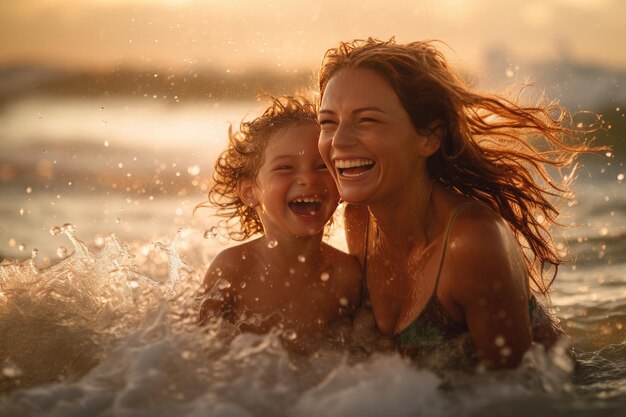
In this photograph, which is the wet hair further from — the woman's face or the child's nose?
the child's nose

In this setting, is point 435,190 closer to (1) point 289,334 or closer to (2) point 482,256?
(2) point 482,256

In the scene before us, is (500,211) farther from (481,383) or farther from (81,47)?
(81,47)

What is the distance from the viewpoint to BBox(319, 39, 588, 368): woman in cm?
385

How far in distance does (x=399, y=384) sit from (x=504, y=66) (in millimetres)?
6491

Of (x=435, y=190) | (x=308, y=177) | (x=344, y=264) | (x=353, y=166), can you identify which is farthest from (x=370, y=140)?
(x=344, y=264)

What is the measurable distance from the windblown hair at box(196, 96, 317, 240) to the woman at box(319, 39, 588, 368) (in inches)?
13.5

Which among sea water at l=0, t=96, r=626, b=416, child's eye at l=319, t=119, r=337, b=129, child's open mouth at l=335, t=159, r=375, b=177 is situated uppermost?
child's eye at l=319, t=119, r=337, b=129

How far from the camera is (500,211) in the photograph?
14.7ft

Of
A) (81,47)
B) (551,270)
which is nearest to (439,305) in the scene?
(551,270)

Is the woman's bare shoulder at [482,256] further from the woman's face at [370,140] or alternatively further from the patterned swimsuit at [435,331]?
the woman's face at [370,140]

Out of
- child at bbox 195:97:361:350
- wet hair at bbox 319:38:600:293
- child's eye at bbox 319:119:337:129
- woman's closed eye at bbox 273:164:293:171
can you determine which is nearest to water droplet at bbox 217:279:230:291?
child at bbox 195:97:361:350

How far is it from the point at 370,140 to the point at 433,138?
1.03 feet

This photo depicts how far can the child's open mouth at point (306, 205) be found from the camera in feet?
15.0

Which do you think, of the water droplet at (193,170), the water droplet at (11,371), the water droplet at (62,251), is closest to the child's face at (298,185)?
the water droplet at (62,251)
